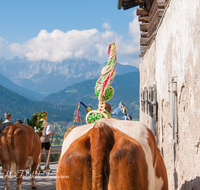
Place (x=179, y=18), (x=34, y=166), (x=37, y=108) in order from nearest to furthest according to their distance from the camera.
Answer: (x=179, y=18), (x=34, y=166), (x=37, y=108)

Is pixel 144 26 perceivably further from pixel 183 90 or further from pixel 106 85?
pixel 183 90

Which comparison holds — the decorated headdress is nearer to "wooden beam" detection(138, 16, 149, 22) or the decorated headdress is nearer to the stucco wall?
the stucco wall

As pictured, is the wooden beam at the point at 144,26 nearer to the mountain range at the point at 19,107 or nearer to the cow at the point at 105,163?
the cow at the point at 105,163

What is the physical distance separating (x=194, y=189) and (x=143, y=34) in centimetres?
658

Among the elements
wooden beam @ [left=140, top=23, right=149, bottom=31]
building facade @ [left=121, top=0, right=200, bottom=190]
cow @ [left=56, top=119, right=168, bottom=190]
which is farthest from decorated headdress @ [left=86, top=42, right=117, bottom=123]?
wooden beam @ [left=140, top=23, right=149, bottom=31]

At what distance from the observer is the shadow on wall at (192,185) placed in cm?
209

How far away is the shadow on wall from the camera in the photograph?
82.1 inches

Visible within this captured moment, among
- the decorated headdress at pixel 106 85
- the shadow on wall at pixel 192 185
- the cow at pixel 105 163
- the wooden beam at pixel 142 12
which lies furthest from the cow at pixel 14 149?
the wooden beam at pixel 142 12

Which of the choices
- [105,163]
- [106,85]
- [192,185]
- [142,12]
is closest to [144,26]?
[142,12]

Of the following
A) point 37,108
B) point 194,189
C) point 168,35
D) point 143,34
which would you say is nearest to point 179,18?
point 168,35

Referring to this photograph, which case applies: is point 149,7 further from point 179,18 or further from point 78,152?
point 78,152

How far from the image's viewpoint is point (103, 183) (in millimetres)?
1745

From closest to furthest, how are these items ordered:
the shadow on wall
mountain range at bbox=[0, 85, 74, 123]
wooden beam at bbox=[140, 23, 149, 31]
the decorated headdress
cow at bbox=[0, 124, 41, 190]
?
the shadow on wall → the decorated headdress → cow at bbox=[0, 124, 41, 190] → wooden beam at bbox=[140, 23, 149, 31] → mountain range at bbox=[0, 85, 74, 123]

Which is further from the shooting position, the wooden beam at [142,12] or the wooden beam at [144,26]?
the wooden beam at [144,26]
